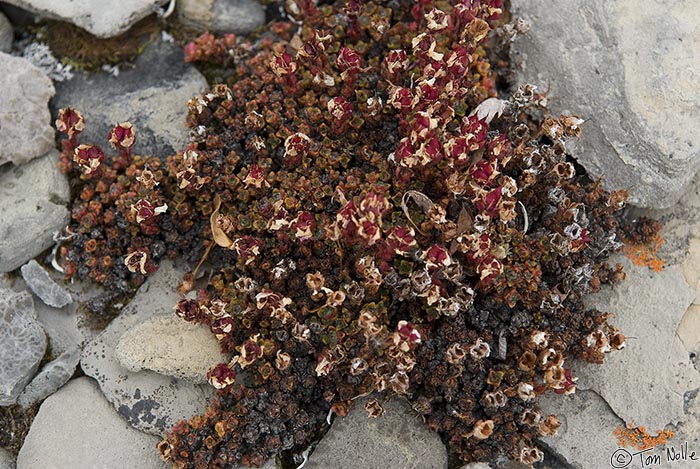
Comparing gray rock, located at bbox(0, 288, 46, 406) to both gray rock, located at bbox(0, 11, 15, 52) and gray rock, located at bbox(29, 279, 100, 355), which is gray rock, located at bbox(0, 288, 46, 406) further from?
gray rock, located at bbox(0, 11, 15, 52)

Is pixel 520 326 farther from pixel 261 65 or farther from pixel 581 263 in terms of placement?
pixel 261 65

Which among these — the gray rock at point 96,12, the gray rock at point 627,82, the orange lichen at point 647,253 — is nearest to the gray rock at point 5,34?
the gray rock at point 96,12

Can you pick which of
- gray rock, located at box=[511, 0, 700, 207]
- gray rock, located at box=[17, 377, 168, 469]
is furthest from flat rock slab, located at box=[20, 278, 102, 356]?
gray rock, located at box=[511, 0, 700, 207]

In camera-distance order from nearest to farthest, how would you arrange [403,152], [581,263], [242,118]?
1. [403,152]
2. [581,263]
3. [242,118]

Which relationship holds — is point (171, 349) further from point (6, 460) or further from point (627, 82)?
point (627, 82)

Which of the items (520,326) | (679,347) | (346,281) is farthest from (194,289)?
(679,347)

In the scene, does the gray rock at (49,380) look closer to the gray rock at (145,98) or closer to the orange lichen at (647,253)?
the gray rock at (145,98)
